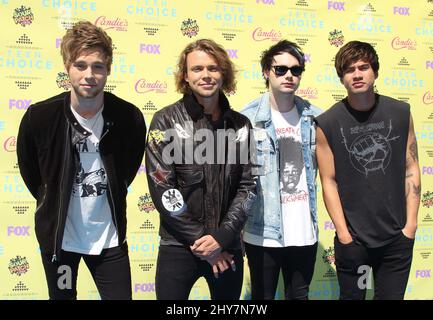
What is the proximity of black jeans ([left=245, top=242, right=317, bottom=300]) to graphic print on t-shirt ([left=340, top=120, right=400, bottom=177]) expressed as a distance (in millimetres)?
660

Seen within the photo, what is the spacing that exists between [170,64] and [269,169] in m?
1.66

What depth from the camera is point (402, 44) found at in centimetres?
450

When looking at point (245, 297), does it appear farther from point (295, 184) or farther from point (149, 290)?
point (295, 184)

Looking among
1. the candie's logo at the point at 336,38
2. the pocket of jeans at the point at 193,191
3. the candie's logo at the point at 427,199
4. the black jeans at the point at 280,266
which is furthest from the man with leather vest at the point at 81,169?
the candie's logo at the point at 427,199

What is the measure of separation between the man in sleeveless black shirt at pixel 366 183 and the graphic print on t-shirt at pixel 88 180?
1.50m

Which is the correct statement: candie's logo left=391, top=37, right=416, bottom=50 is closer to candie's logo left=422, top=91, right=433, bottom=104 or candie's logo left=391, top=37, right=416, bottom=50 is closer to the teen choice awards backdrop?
the teen choice awards backdrop

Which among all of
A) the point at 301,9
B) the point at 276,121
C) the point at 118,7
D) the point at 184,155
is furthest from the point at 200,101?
the point at 301,9

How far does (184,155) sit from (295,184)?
86 centimetres

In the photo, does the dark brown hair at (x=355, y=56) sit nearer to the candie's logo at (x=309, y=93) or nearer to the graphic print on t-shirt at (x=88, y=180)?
the candie's logo at (x=309, y=93)

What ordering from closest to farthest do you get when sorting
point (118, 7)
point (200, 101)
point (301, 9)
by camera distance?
1. point (200, 101)
2. point (118, 7)
3. point (301, 9)

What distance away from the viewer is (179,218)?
2494 mm

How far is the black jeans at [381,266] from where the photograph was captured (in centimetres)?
288

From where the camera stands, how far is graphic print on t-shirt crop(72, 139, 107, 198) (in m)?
2.54

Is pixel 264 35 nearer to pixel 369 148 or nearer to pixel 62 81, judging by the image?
pixel 369 148
